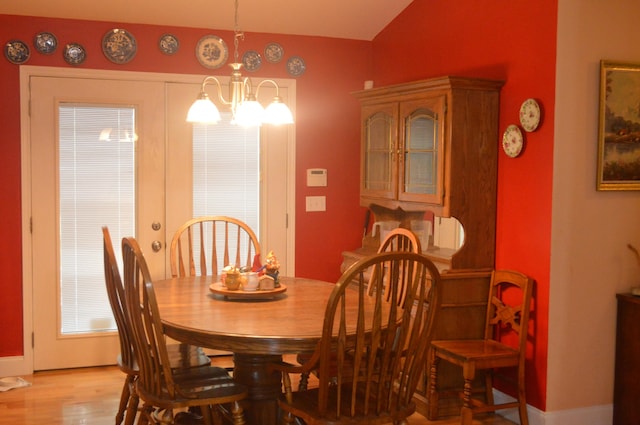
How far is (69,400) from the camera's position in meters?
4.09

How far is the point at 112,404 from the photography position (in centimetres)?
402

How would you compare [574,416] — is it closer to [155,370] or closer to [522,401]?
[522,401]

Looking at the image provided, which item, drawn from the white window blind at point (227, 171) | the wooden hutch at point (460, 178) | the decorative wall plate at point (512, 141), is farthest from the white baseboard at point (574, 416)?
the white window blind at point (227, 171)

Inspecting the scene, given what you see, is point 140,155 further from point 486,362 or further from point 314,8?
point 486,362

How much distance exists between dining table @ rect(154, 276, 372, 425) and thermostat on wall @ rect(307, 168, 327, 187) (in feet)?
5.01

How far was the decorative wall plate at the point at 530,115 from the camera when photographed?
360 centimetres

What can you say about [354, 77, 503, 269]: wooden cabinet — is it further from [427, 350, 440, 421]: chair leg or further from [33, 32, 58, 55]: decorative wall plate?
[33, 32, 58, 55]: decorative wall plate

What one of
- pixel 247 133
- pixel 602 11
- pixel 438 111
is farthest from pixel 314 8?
pixel 602 11

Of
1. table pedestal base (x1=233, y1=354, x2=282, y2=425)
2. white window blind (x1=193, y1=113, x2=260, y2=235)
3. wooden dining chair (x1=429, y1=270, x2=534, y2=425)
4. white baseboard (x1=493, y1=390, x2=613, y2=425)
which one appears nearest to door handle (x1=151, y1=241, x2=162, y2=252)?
white window blind (x1=193, y1=113, x2=260, y2=235)

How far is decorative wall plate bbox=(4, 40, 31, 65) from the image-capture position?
4.40 m

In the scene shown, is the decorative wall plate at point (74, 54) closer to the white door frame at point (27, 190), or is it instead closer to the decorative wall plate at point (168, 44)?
the white door frame at point (27, 190)

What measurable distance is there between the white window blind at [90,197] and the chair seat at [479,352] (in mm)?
2267

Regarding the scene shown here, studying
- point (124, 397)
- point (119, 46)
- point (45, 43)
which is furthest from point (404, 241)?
point (45, 43)

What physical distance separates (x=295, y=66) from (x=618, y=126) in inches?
90.1
